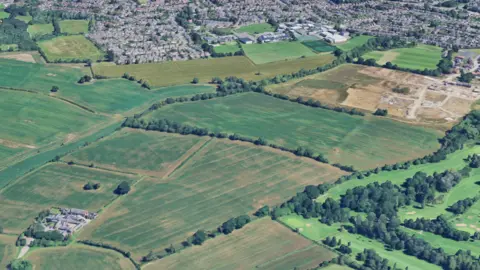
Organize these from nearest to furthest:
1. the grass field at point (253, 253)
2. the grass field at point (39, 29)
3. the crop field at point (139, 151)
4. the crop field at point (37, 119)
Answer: the grass field at point (253, 253)
the crop field at point (139, 151)
the crop field at point (37, 119)
the grass field at point (39, 29)

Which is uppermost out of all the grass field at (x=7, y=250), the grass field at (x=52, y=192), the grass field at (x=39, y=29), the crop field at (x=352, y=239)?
the grass field at (x=39, y=29)

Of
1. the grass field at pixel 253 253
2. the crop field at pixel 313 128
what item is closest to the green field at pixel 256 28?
the crop field at pixel 313 128

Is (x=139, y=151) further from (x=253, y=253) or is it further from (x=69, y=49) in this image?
(x=69, y=49)

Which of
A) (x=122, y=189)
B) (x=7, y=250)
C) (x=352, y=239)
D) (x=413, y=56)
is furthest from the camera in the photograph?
(x=413, y=56)

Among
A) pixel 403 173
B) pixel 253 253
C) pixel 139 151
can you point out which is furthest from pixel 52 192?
pixel 403 173

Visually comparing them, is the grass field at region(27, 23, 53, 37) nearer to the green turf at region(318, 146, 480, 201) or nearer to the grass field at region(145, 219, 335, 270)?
the green turf at region(318, 146, 480, 201)

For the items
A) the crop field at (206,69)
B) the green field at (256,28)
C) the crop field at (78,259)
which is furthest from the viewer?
the green field at (256,28)

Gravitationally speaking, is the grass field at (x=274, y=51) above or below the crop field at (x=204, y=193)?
above

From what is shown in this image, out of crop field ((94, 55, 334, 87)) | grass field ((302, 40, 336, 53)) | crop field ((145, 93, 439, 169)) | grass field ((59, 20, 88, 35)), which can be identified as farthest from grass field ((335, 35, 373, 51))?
grass field ((59, 20, 88, 35))

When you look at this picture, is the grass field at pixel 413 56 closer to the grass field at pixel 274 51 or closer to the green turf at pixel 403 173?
the grass field at pixel 274 51
